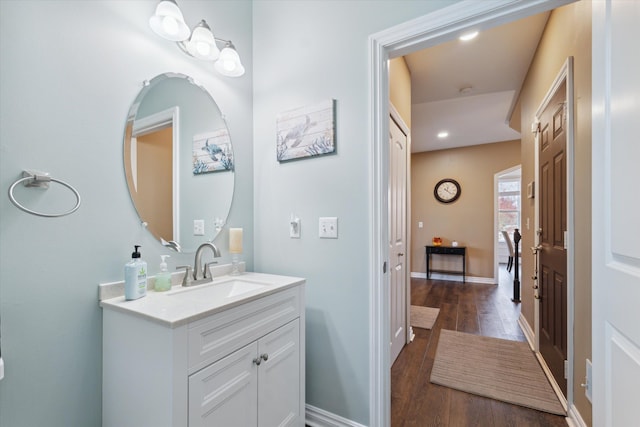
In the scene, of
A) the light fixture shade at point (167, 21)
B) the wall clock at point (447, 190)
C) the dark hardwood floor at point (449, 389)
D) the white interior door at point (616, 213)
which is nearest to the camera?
the white interior door at point (616, 213)

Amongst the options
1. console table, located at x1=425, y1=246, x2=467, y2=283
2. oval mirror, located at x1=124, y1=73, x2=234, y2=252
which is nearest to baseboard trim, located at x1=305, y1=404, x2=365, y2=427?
oval mirror, located at x1=124, y1=73, x2=234, y2=252

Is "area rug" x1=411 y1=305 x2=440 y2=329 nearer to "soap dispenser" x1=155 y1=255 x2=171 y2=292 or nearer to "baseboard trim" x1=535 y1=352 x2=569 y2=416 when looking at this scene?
"baseboard trim" x1=535 y1=352 x2=569 y2=416

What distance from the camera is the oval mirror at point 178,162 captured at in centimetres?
127

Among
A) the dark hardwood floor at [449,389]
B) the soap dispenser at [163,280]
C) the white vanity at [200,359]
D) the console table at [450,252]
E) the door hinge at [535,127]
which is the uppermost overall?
the door hinge at [535,127]

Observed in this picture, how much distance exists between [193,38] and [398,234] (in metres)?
2.08

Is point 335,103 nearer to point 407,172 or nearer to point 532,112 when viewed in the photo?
point 407,172

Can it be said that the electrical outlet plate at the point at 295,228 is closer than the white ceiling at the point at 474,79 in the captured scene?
Yes

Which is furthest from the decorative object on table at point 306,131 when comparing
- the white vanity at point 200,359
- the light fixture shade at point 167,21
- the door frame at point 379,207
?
the white vanity at point 200,359

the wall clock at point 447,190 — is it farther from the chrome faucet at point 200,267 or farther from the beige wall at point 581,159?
the chrome faucet at point 200,267

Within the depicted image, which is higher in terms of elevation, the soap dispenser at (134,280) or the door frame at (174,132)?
the door frame at (174,132)

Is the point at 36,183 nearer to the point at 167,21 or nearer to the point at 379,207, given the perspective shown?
the point at 167,21

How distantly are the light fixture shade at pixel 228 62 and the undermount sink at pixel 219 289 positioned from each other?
3.79ft

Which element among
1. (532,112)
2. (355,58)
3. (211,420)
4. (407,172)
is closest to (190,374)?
(211,420)

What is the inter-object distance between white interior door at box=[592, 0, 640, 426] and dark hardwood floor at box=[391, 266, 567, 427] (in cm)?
101
